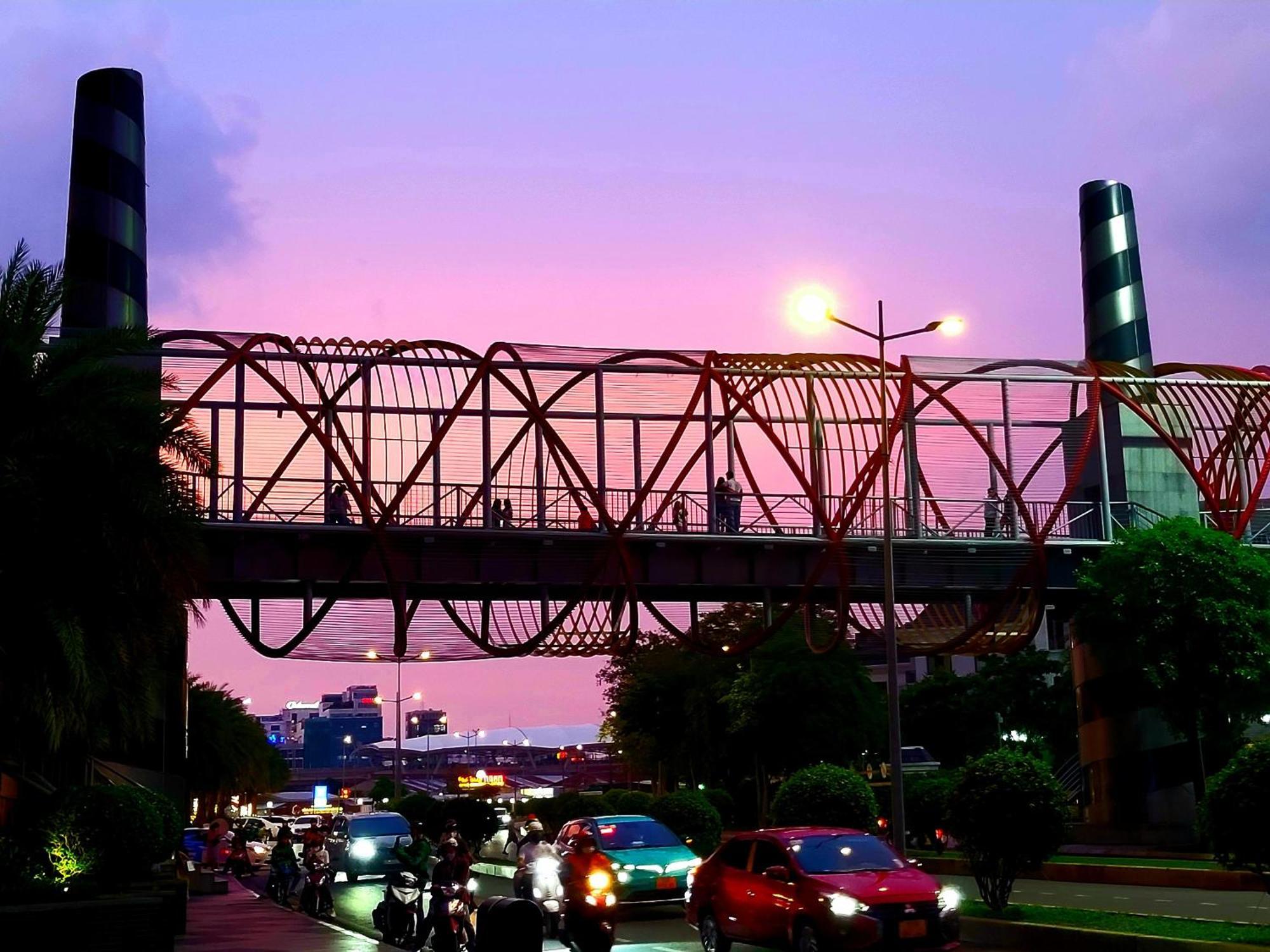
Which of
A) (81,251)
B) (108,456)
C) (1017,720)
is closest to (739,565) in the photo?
(81,251)

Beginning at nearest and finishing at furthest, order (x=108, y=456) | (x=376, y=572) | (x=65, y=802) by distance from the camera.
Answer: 1. (x=108, y=456)
2. (x=65, y=802)
3. (x=376, y=572)

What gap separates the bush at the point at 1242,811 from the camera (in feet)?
60.3

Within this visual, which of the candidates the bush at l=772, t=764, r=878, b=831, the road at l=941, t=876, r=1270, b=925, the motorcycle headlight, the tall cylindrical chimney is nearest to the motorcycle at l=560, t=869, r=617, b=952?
the motorcycle headlight

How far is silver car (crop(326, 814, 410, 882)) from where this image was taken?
4197 centimetres

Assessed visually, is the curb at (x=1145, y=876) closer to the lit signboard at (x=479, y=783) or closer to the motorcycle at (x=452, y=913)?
the motorcycle at (x=452, y=913)

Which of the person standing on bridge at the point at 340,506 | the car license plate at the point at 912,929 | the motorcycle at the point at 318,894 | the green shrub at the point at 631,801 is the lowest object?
the motorcycle at the point at 318,894

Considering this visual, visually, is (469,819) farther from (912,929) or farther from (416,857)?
(912,929)

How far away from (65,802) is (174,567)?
5489 mm

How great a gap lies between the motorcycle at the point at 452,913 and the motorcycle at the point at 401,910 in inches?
105

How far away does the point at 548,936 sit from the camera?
22.4m

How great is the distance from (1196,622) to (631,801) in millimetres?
17089

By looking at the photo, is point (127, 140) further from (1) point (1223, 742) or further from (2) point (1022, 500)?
(1) point (1223, 742)

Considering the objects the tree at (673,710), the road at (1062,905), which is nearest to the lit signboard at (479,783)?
the tree at (673,710)

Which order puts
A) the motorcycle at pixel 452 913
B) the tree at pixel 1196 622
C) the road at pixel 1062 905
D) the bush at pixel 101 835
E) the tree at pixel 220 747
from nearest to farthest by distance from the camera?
1. the motorcycle at pixel 452 913
2. the road at pixel 1062 905
3. the bush at pixel 101 835
4. the tree at pixel 1196 622
5. the tree at pixel 220 747
